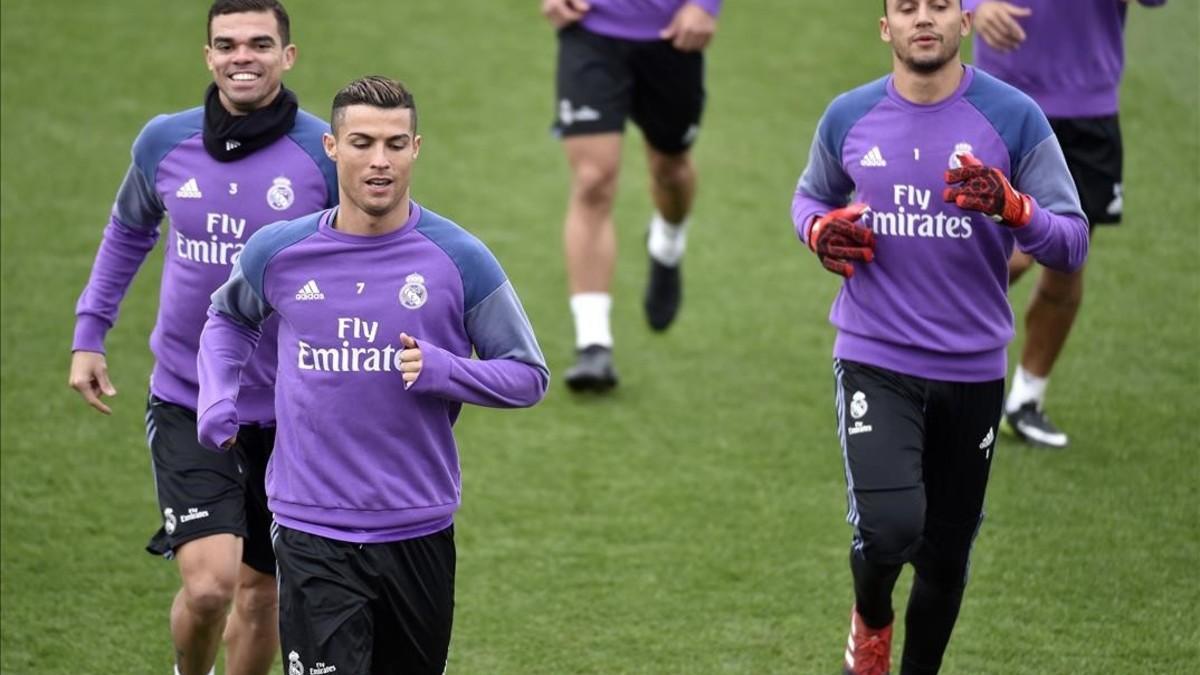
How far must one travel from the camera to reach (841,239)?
18.8 ft

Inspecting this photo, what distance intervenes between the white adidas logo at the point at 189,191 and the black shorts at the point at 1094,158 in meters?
4.09

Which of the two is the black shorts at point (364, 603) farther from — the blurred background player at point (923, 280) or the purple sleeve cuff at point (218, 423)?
the blurred background player at point (923, 280)

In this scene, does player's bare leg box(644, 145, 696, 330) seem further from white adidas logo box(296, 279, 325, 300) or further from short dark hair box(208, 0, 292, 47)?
white adidas logo box(296, 279, 325, 300)

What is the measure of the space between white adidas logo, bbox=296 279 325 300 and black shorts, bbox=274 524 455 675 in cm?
64

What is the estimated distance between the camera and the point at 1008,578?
7348mm

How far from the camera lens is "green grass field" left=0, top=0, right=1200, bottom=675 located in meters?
7.00

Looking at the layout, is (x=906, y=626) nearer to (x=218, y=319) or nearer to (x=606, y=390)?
(x=218, y=319)

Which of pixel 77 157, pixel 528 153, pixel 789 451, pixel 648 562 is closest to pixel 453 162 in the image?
pixel 528 153

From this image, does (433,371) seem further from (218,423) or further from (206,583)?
(206,583)

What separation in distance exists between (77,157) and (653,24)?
4.86 metres

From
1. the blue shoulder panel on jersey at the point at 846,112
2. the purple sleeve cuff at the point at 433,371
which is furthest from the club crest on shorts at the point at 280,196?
the blue shoulder panel on jersey at the point at 846,112

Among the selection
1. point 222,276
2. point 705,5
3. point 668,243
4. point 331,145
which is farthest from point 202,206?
point 668,243

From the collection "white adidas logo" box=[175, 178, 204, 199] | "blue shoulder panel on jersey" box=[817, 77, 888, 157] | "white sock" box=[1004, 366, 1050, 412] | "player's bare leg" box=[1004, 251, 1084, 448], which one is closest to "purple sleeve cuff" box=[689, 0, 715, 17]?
"player's bare leg" box=[1004, 251, 1084, 448]

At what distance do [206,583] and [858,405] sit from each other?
209cm
